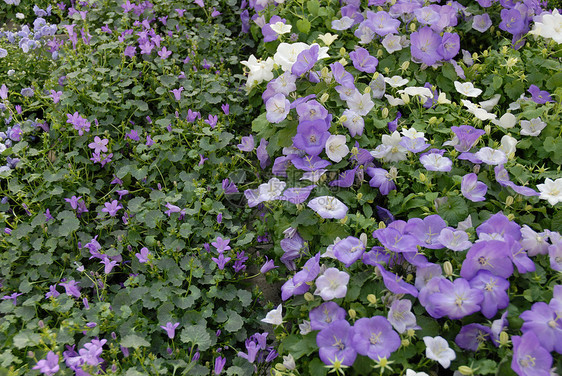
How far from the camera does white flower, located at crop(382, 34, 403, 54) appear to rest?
2766 millimetres

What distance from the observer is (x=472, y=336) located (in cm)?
165

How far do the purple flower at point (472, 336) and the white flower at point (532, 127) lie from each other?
1149 mm

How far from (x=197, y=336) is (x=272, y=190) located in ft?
2.28

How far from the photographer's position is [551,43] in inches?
111

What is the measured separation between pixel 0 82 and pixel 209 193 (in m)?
1.72

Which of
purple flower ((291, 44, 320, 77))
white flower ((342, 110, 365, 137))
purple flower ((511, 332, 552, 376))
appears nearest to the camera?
purple flower ((511, 332, 552, 376))

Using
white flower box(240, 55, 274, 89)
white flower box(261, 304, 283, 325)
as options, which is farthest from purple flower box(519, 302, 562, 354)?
white flower box(240, 55, 274, 89)

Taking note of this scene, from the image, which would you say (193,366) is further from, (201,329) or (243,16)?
(243,16)

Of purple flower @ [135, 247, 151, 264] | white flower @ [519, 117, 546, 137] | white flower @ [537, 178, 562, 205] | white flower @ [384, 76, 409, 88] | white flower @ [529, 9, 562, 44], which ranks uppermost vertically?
white flower @ [529, 9, 562, 44]

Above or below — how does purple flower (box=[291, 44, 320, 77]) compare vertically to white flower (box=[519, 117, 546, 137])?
above

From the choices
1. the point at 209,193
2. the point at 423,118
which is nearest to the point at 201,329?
the point at 209,193

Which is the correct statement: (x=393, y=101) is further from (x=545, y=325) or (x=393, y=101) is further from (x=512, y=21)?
(x=545, y=325)

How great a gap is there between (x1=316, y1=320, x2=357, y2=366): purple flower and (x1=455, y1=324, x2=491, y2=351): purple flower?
1.23ft

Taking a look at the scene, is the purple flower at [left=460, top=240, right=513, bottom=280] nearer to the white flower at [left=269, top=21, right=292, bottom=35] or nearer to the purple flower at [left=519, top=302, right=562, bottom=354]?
the purple flower at [left=519, top=302, right=562, bottom=354]
